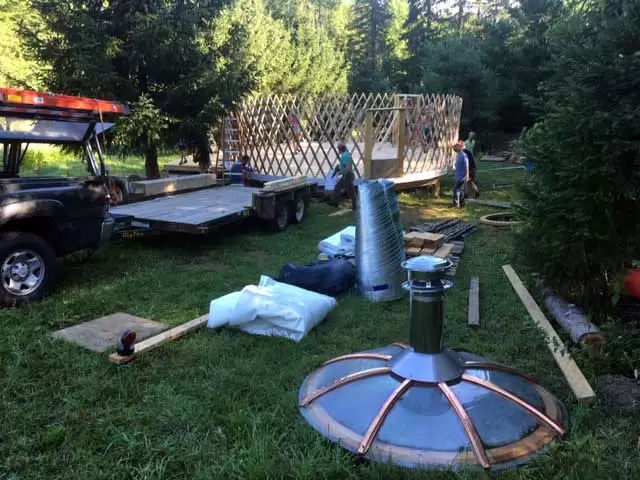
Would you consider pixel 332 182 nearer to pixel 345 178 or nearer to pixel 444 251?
pixel 345 178

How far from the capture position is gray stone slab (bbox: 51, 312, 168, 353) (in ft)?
11.5

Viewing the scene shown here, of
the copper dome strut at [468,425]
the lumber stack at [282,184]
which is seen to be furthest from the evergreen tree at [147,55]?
the copper dome strut at [468,425]

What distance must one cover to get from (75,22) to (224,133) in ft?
12.3

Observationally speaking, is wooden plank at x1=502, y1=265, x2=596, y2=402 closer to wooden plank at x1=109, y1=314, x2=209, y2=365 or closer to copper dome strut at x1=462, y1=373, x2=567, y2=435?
copper dome strut at x1=462, y1=373, x2=567, y2=435

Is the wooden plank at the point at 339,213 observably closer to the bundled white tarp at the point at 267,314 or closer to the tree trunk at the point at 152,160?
the tree trunk at the point at 152,160

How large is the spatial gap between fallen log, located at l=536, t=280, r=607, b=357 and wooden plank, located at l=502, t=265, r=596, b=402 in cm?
10

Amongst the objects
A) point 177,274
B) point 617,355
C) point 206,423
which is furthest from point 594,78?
point 177,274

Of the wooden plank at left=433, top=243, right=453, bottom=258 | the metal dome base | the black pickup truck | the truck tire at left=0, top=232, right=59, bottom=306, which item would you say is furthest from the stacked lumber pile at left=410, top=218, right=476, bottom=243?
the truck tire at left=0, top=232, right=59, bottom=306

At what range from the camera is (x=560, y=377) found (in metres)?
3.07

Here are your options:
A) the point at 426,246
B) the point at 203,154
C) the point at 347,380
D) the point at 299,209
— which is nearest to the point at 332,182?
the point at 299,209

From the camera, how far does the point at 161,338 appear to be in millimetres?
3510

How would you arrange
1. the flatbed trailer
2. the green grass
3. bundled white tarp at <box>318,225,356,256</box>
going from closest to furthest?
1. the green grass
2. bundled white tarp at <box>318,225,356,256</box>
3. the flatbed trailer

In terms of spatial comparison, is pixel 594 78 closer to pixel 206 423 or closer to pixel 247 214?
pixel 206 423

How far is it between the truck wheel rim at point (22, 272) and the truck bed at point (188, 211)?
1.54 meters
